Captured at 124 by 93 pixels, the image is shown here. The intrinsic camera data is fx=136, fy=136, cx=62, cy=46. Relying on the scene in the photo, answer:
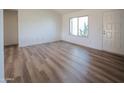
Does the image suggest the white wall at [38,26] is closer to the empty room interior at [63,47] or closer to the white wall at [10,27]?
the empty room interior at [63,47]

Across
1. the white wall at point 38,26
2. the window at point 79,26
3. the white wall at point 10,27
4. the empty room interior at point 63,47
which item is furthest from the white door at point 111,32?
the white wall at point 10,27

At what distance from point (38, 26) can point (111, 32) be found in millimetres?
4368

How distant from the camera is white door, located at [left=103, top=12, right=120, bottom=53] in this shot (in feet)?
17.0

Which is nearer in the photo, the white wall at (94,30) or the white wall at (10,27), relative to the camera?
the white wall at (94,30)

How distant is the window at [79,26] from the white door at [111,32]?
151 cm

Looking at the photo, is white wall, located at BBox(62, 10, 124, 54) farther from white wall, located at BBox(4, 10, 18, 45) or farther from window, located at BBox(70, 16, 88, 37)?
white wall, located at BBox(4, 10, 18, 45)

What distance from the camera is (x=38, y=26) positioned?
8133mm

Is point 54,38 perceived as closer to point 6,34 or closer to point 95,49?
point 6,34

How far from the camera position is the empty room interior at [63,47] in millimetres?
3011

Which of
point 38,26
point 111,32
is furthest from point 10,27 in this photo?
point 111,32
